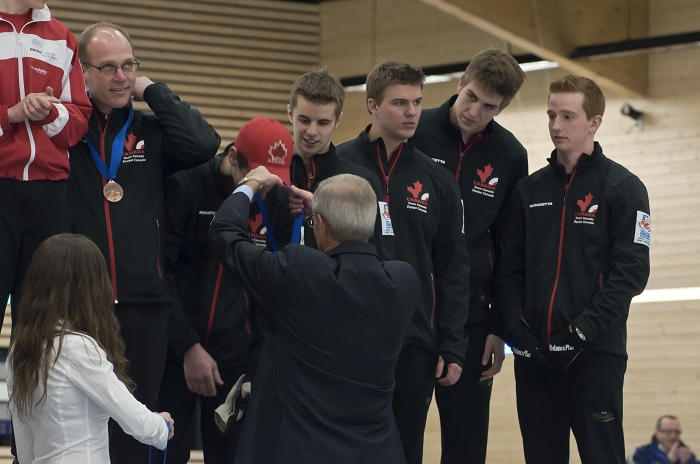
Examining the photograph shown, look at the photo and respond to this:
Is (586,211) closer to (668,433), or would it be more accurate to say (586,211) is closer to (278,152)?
(278,152)

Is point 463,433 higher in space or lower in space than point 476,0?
lower

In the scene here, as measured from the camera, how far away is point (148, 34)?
10.5m

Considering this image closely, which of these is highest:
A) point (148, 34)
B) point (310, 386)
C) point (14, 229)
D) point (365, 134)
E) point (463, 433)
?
point (148, 34)

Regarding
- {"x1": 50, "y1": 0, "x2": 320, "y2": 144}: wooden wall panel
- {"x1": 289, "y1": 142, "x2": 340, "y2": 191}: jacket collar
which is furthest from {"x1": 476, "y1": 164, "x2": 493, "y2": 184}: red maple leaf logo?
{"x1": 50, "y1": 0, "x2": 320, "y2": 144}: wooden wall panel

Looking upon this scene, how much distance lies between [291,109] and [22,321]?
1.65 metres

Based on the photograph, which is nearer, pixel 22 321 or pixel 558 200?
pixel 22 321

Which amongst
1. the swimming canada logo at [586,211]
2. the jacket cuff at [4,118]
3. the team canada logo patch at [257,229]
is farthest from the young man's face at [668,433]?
the jacket cuff at [4,118]

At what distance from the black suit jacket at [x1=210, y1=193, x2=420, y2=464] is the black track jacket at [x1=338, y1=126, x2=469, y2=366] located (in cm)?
94

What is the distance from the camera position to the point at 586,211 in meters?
4.45

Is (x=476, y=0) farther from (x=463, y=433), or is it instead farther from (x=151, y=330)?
(x=151, y=330)

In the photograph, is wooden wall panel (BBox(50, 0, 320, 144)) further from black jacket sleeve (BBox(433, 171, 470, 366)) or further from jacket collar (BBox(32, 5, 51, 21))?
jacket collar (BBox(32, 5, 51, 21))

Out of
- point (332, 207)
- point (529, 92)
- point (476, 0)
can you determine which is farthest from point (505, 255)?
point (529, 92)

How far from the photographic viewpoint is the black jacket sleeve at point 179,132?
3.89 metres

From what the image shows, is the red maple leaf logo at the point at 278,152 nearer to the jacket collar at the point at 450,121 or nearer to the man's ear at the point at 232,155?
the man's ear at the point at 232,155
